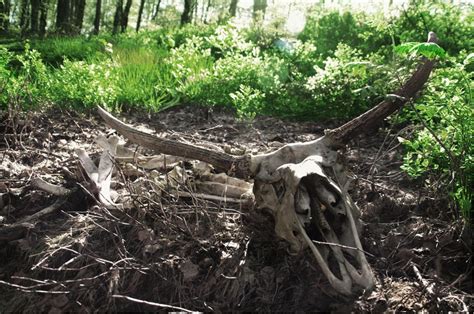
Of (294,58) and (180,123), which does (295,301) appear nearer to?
(180,123)

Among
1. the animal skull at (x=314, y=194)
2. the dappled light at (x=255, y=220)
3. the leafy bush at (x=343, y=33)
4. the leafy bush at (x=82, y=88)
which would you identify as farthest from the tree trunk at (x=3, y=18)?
the animal skull at (x=314, y=194)

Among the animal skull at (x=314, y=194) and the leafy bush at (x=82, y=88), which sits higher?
the animal skull at (x=314, y=194)

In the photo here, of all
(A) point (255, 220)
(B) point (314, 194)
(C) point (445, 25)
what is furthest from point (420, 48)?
(C) point (445, 25)

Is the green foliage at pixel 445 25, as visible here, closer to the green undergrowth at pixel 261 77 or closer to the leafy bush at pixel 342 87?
the green undergrowth at pixel 261 77

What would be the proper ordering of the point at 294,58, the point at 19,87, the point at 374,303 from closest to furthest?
the point at 374,303, the point at 19,87, the point at 294,58

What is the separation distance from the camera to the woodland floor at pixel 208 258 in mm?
2141

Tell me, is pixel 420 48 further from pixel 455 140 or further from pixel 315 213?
pixel 315 213

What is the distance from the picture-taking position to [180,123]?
16.6 ft

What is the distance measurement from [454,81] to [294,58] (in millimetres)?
4194

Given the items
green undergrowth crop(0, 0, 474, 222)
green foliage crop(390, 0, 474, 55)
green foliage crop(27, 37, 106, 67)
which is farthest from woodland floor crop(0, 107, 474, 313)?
green foliage crop(27, 37, 106, 67)

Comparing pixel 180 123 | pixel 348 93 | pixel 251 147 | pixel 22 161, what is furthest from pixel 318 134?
pixel 22 161

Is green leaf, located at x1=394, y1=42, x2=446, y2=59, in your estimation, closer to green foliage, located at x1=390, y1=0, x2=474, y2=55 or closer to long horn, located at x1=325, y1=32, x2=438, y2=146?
long horn, located at x1=325, y1=32, x2=438, y2=146

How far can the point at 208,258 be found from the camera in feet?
7.90

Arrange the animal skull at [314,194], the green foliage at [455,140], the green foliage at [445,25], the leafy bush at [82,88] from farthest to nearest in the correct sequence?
1. the green foliage at [445,25]
2. the leafy bush at [82,88]
3. the green foliage at [455,140]
4. the animal skull at [314,194]
